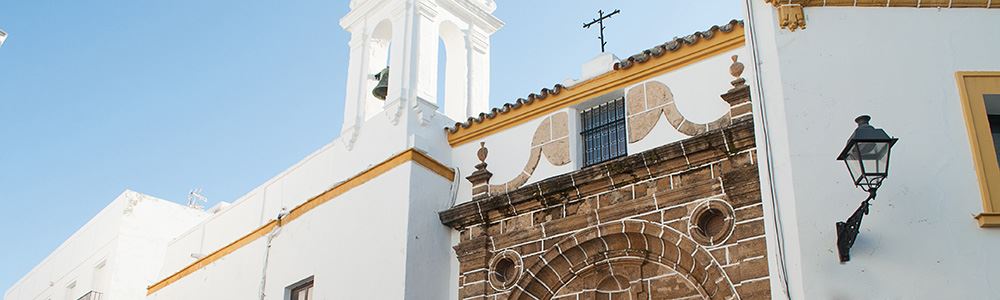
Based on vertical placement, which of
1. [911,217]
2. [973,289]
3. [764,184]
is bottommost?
[973,289]

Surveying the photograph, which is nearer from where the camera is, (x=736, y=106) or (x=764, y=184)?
(x=764, y=184)

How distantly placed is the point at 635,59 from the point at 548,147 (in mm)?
1221

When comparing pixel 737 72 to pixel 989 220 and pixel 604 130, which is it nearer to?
pixel 604 130

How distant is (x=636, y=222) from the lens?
361 inches

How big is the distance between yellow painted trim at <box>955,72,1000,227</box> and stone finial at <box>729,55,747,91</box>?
200 cm

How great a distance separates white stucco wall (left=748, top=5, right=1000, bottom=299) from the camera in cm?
653

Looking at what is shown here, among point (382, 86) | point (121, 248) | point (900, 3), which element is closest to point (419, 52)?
point (382, 86)

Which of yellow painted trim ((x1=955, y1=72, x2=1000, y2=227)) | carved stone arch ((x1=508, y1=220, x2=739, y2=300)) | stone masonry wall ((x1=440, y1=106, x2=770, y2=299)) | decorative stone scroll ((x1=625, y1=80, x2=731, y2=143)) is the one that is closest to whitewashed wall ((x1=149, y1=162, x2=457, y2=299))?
stone masonry wall ((x1=440, y1=106, x2=770, y2=299))

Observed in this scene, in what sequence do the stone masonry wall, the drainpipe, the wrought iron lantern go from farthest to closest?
the stone masonry wall < the drainpipe < the wrought iron lantern

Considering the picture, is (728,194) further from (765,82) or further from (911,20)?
(911,20)

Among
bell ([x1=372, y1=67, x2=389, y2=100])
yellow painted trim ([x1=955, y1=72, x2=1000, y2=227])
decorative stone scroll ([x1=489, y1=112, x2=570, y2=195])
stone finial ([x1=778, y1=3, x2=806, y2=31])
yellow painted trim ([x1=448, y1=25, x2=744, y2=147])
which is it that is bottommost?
yellow painted trim ([x1=955, y1=72, x2=1000, y2=227])

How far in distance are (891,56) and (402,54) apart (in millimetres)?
5786

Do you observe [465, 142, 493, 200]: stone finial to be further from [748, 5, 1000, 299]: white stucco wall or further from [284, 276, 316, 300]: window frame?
[748, 5, 1000, 299]: white stucco wall

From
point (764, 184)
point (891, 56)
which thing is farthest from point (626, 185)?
point (891, 56)
